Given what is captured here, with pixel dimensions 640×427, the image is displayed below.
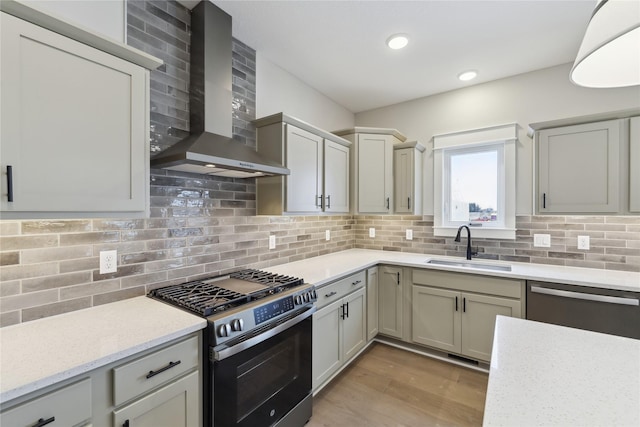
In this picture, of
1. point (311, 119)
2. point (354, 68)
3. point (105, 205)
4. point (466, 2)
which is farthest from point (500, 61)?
point (105, 205)

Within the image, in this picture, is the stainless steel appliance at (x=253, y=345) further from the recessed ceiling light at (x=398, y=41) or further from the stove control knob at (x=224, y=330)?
the recessed ceiling light at (x=398, y=41)

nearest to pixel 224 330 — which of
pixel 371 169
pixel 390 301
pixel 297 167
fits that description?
pixel 297 167

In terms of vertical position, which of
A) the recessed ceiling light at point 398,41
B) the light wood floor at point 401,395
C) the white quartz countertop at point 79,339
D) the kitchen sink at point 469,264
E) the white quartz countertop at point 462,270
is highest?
the recessed ceiling light at point 398,41

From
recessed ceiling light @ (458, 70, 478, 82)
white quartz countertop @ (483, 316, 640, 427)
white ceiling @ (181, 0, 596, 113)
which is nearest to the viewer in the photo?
white quartz countertop @ (483, 316, 640, 427)

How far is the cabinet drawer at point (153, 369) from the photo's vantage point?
43.2 inches

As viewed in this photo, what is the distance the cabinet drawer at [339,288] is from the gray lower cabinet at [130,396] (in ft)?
3.35

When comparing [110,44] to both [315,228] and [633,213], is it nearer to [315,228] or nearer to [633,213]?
[315,228]

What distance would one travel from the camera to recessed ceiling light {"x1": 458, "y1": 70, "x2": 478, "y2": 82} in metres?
2.84

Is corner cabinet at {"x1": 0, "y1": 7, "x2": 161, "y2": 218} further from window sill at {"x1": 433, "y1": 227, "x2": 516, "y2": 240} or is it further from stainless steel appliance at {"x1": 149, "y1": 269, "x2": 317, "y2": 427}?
window sill at {"x1": 433, "y1": 227, "x2": 516, "y2": 240}

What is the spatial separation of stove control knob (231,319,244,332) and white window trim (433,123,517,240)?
101 inches

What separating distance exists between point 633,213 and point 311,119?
2.88 m

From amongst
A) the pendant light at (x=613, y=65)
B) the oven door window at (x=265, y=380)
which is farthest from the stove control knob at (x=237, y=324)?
the pendant light at (x=613, y=65)

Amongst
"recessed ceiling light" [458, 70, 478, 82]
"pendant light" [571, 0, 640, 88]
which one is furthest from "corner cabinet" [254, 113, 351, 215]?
"pendant light" [571, 0, 640, 88]

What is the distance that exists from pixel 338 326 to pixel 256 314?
1.07 m
